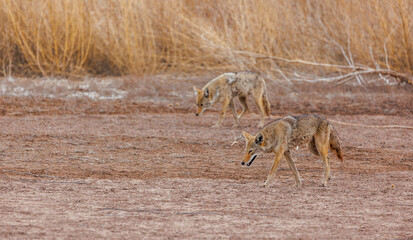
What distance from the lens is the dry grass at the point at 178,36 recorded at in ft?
50.1

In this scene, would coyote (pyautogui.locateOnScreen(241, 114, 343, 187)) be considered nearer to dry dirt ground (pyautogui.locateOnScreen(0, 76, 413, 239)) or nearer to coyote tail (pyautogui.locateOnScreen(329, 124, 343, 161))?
coyote tail (pyautogui.locateOnScreen(329, 124, 343, 161))

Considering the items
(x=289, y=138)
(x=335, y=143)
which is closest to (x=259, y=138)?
(x=289, y=138)

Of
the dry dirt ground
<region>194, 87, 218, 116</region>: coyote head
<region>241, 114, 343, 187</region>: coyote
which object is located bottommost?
the dry dirt ground

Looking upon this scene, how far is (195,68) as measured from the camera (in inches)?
651

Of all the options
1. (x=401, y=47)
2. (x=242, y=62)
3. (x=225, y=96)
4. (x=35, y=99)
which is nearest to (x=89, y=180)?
(x=225, y=96)

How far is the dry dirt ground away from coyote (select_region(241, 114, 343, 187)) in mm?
329

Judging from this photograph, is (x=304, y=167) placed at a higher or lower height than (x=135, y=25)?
lower

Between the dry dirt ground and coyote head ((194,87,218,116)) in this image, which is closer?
the dry dirt ground

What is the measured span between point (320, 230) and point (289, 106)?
27.0 ft

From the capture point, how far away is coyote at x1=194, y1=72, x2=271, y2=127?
37.0ft

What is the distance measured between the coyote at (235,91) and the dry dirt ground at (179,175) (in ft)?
1.30

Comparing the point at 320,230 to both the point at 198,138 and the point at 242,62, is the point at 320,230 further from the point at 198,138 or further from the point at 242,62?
the point at 242,62

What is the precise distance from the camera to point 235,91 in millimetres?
11430

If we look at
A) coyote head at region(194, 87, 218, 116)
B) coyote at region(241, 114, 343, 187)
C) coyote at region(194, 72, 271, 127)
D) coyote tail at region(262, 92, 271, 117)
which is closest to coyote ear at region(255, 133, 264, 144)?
coyote at region(241, 114, 343, 187)
